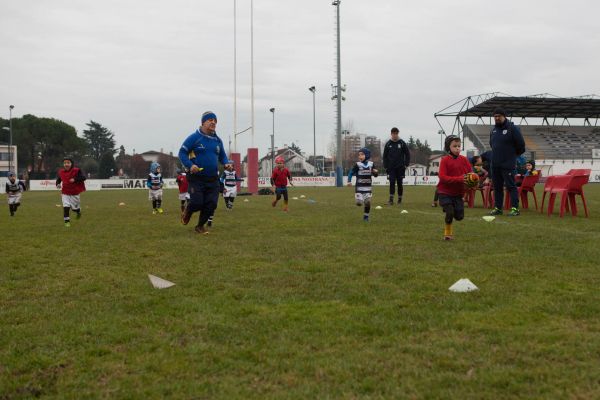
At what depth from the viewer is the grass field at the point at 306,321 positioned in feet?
9.73

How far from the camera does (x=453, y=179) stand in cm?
854

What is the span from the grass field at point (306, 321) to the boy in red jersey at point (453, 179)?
0.78m

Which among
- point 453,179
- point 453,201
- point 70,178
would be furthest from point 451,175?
point 70,178

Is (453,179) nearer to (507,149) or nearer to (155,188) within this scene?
(507,149)

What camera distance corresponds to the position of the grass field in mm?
2965

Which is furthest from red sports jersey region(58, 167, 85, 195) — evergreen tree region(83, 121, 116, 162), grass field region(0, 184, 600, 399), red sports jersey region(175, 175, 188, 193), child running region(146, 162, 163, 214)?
evergreen tree region(83, 121, 116, 162)

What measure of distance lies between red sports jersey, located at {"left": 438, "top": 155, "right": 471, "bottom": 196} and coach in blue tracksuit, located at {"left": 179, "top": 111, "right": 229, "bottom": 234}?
3889 millimetres

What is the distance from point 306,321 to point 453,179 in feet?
17.0

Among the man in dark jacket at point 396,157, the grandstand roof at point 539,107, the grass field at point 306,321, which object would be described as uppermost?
the grandstand roof at point 539,107

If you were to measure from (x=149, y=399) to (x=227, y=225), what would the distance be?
28.7 ft

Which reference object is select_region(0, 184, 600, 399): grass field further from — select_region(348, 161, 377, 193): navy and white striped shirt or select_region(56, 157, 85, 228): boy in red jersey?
select_region(56, 157, 85, 228): boy in red jersey

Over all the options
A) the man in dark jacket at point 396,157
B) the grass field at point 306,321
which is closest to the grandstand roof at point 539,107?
the man in dark jacket at point 396,157

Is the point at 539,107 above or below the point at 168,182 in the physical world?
above

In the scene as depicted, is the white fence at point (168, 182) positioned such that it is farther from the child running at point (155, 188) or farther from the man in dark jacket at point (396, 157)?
the man in dark jacket at point (396, 157)
